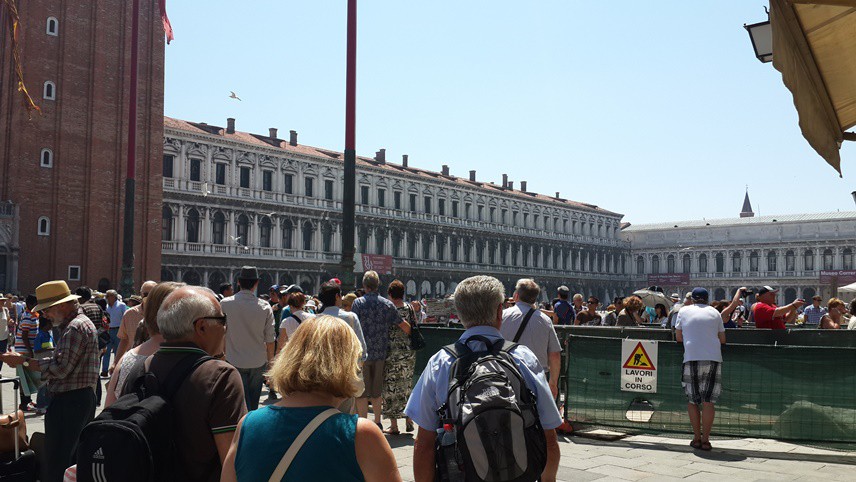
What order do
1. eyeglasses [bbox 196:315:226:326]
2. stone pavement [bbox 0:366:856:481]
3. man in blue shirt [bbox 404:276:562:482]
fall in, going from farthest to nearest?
1. stone pavement [bbox 0:366:856:481]
2. man in blue shirt [bbox 404:276:562:482]
3. eyeglasses [bbox 196:315:226:326]

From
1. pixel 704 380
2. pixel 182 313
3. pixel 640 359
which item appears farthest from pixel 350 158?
pixel 182 313

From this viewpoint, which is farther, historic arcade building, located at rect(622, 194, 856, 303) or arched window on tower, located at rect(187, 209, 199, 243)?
historic arcade building, located at rect(622, 194, 856, 303)

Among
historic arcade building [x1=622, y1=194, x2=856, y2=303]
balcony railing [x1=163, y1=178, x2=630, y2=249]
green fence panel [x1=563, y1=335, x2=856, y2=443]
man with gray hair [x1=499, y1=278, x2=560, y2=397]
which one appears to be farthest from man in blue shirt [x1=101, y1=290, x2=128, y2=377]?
historic arcade building [x1=622, y1=194, x2=856, y2=303]

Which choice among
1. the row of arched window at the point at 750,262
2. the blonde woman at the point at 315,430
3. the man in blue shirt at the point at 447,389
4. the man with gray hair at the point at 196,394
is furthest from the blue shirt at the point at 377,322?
the row of arched window at the point at 750,262

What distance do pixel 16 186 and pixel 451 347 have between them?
114 ft

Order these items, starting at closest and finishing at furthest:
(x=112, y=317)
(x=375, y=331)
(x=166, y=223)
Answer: (x=375, y=331)
(x=112, y=317)
(x=166, y=223)

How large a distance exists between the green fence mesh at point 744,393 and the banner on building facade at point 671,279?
2783 inches

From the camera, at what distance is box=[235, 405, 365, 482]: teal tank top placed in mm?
2318

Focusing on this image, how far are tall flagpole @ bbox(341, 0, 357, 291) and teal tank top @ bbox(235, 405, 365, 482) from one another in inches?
294

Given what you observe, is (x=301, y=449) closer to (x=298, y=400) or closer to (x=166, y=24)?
(x=298, y=400)

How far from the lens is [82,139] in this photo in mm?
35344

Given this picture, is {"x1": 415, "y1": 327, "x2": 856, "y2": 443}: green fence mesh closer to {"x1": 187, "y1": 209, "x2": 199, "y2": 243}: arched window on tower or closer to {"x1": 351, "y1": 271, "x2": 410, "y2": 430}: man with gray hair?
{"x1": 351, "y1": 271, "x2": 410, "y2": 430}: man with gray hair

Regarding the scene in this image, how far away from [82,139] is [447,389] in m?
35.8

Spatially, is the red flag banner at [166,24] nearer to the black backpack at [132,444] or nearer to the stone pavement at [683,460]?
the stone pavement at [683,460]
